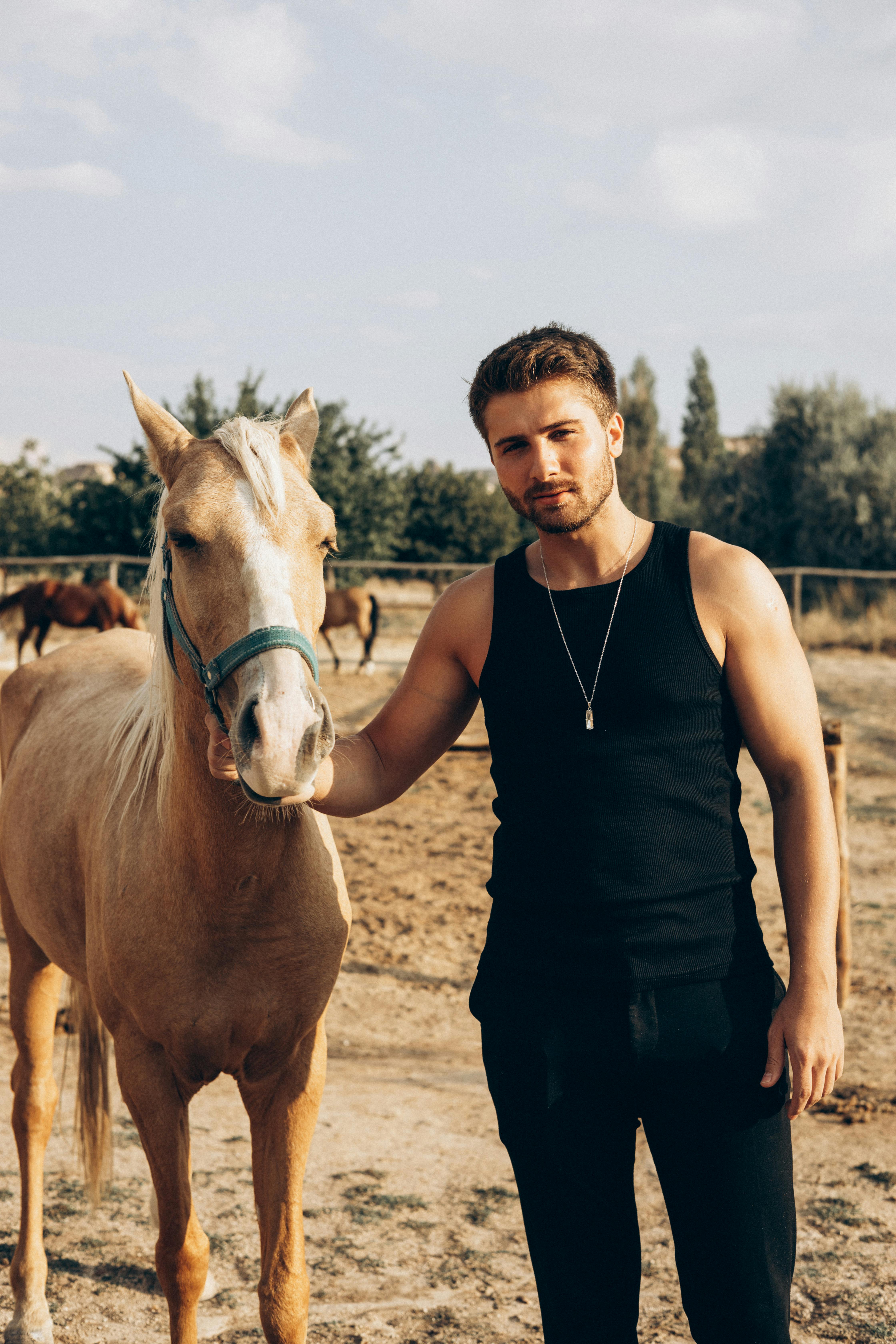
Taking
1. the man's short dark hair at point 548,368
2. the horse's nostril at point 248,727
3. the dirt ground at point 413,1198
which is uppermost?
the man's short dark hair at point 548,368

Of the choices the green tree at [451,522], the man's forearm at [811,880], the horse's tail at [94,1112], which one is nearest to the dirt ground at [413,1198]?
the horse's tail at [94,1112]

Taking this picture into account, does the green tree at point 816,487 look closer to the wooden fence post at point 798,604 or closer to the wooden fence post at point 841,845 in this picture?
the wooden fence post at point 798,604

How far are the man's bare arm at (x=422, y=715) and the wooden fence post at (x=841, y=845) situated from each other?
2921 mm

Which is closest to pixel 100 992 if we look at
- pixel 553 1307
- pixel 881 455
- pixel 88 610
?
pixel 553 1307

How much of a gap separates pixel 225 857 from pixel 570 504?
0.89 metres

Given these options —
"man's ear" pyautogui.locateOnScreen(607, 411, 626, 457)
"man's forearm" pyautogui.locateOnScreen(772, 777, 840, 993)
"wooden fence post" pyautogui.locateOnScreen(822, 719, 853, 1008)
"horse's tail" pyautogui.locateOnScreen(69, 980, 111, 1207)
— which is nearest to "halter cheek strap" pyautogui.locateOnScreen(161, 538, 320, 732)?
"man's ear" pyautogui.locateOnScreen(607, 411, 626, 457)

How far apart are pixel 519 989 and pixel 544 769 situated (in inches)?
13.4

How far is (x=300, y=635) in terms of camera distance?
1.50m

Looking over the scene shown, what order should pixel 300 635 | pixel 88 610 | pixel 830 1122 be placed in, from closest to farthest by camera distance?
pixel 300 635
pixel 830 1122
pixel 88 610

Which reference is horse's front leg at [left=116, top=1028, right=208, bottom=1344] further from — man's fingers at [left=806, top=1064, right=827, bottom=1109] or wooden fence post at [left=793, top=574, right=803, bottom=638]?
wooden fence post at [left=793, top=574, right=803, bottom=638]

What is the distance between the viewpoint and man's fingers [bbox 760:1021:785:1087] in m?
1.42

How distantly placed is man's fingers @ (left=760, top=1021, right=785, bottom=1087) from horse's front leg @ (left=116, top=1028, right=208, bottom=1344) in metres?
1.13

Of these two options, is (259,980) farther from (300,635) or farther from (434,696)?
(300,635)

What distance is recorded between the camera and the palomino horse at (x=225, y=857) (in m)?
1.52
